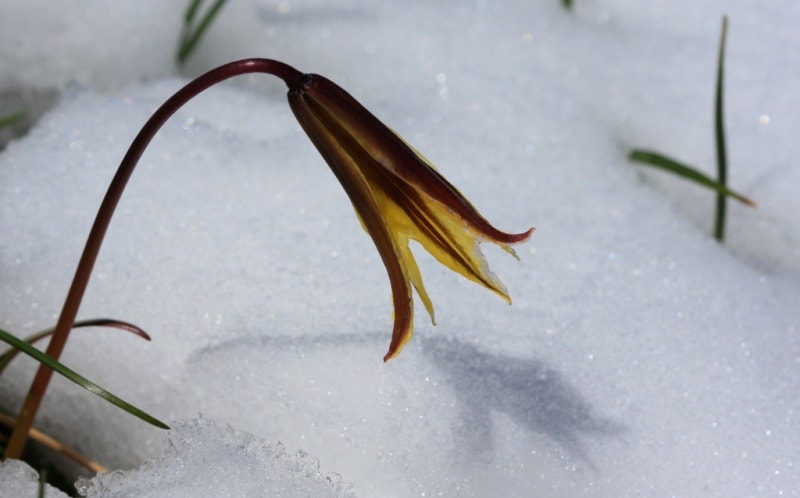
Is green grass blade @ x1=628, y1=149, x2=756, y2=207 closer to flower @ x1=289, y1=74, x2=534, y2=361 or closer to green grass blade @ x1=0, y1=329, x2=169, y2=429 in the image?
flower @ x1=289, y1=74, x2=534, y2=361

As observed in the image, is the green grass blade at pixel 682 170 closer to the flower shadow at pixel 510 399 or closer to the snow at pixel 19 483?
the flower shadow at pixel 510 399

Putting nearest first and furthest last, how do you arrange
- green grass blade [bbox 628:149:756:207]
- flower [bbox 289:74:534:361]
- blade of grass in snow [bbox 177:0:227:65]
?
flower [bbox 289:74:534:361], green grass blade [bbox 628:149:756:207], blade of grass in snow [bbox 177:0:227:65]

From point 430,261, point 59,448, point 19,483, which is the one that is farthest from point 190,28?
point 19,483

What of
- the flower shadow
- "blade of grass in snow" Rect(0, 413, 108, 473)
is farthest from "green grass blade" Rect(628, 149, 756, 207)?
"blade of grass in snow" Rect(0, 413, 108, 473)

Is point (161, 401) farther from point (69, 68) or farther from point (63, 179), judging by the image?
point (69, 68)

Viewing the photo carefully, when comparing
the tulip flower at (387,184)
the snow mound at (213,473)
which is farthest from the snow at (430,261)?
the tulip flower at (387,184)

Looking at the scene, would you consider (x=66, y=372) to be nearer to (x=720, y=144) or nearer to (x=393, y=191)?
(x=393, y=191)

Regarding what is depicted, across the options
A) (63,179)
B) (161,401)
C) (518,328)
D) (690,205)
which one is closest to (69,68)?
(63,179)
